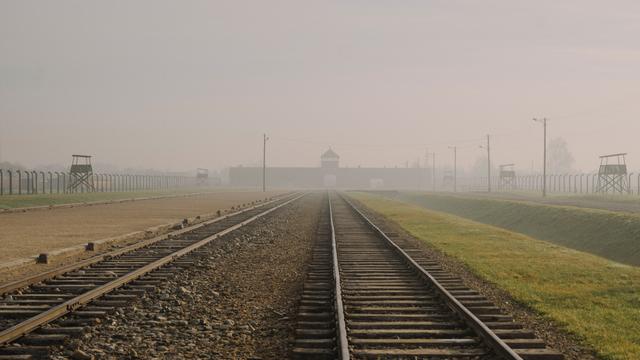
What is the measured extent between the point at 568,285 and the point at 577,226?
2247 centimetres

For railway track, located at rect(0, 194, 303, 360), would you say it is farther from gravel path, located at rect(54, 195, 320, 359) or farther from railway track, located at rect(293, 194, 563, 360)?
railway track, located at rect(293, 194, 563, 360)

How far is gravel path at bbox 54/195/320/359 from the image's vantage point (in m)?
7.50

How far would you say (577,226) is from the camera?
33938 mm

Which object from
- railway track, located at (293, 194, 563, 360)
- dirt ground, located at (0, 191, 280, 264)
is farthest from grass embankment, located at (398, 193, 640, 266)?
dirt ground, located at (0, 191, 280, 264)

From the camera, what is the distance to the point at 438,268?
586 inches

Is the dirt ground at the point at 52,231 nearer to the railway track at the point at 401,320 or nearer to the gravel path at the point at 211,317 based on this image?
the gravel path at the point at 211,317

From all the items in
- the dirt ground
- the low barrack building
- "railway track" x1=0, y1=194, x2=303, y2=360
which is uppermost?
the low barrack building

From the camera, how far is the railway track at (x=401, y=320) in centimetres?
719

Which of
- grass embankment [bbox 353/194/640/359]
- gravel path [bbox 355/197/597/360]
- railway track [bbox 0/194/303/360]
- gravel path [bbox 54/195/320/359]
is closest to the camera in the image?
gravel path [bbox 54/195/320/359]

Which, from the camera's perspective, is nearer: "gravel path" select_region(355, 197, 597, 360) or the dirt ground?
"gravel path" select_region(355, 197, 597, 360)

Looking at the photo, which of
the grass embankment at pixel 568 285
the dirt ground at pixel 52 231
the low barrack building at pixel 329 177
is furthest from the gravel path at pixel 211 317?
the low barrack building at pixel 329 177

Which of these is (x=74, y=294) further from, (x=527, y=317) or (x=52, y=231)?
(x=52, y=231)

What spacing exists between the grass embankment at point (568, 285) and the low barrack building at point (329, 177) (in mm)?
150622

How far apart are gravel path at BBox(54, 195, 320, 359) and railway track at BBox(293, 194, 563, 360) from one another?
44 centimetres
